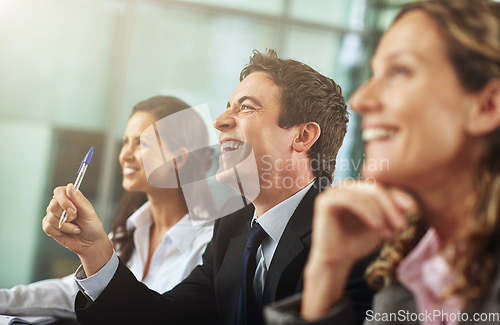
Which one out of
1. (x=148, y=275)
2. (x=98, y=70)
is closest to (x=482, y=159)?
(x=148, y=275)

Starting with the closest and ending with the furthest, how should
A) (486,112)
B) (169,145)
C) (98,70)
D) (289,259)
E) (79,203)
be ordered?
(486,112), (289,259), (79,203), (169,145), (98,70)

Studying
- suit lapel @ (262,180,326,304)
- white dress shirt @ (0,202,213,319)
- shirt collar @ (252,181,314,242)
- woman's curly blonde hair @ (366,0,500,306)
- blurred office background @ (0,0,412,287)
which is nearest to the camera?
woman's curly blonde hair @ (366,0,500,306)

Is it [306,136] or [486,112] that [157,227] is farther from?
[486,112]

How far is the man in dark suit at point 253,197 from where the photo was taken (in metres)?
1.16

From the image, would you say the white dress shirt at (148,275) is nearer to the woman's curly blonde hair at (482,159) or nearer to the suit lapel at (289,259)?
the suit lapel at (289,259)

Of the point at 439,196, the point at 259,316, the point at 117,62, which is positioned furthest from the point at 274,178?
the point at 117,62

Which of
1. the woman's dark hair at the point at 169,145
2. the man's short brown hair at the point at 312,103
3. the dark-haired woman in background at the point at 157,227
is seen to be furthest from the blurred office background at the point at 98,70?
the man's short brown hair at the point at 312,103

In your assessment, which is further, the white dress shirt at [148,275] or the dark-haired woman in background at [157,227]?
the dark-haired woman in background at [157,227]

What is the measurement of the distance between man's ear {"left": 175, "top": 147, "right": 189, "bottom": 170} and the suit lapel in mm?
593

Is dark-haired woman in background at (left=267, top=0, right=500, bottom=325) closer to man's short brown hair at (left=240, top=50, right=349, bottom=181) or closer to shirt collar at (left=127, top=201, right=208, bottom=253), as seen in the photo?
man's short brown hair at (left=240, top=50, right=349, bottom=181)

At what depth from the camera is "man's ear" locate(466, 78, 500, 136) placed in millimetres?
623

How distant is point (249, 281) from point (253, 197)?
21 centimetres

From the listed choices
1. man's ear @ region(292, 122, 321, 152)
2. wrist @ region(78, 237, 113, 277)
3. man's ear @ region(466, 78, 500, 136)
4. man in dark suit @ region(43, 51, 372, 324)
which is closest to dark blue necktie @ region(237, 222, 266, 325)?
man in dark suit @ region(43, 51, 372, 324)

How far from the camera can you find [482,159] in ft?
2.07
